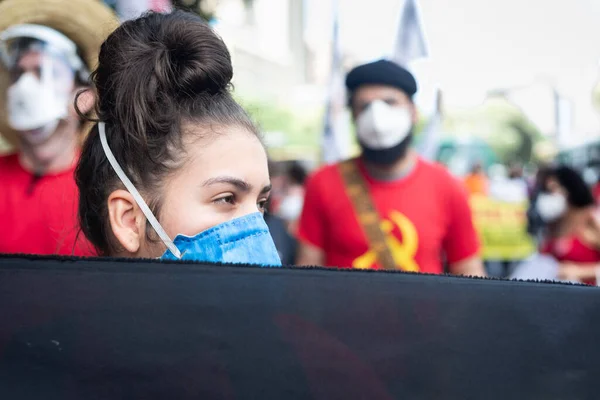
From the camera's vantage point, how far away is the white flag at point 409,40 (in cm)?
464

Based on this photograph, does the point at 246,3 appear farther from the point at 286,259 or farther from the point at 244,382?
the point at 244,382

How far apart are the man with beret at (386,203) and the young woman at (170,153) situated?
174 cm

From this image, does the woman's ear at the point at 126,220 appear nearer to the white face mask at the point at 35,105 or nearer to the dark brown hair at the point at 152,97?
the dark brown hair at the point at 152,97

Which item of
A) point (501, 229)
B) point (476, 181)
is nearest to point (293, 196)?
point (501, 229)

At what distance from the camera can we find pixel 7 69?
298 centimetres

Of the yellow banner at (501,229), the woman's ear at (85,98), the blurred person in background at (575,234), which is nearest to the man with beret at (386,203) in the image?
the woman's ear at (85,98)

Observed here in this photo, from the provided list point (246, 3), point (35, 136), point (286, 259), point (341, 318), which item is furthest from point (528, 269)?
point (341, 318)

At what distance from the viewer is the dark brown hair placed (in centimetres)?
157

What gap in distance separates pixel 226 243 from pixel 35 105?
1.77 metres

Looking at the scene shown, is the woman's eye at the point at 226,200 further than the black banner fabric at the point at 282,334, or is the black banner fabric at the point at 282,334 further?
the woman's eye at the point at 226,200

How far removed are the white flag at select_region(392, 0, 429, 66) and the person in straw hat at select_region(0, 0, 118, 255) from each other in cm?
227

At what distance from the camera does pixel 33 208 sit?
8.78ft

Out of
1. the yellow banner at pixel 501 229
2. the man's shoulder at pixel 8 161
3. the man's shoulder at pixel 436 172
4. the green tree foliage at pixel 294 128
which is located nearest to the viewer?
the man's shoulder at pixel 8 161

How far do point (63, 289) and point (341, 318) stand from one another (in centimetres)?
35
